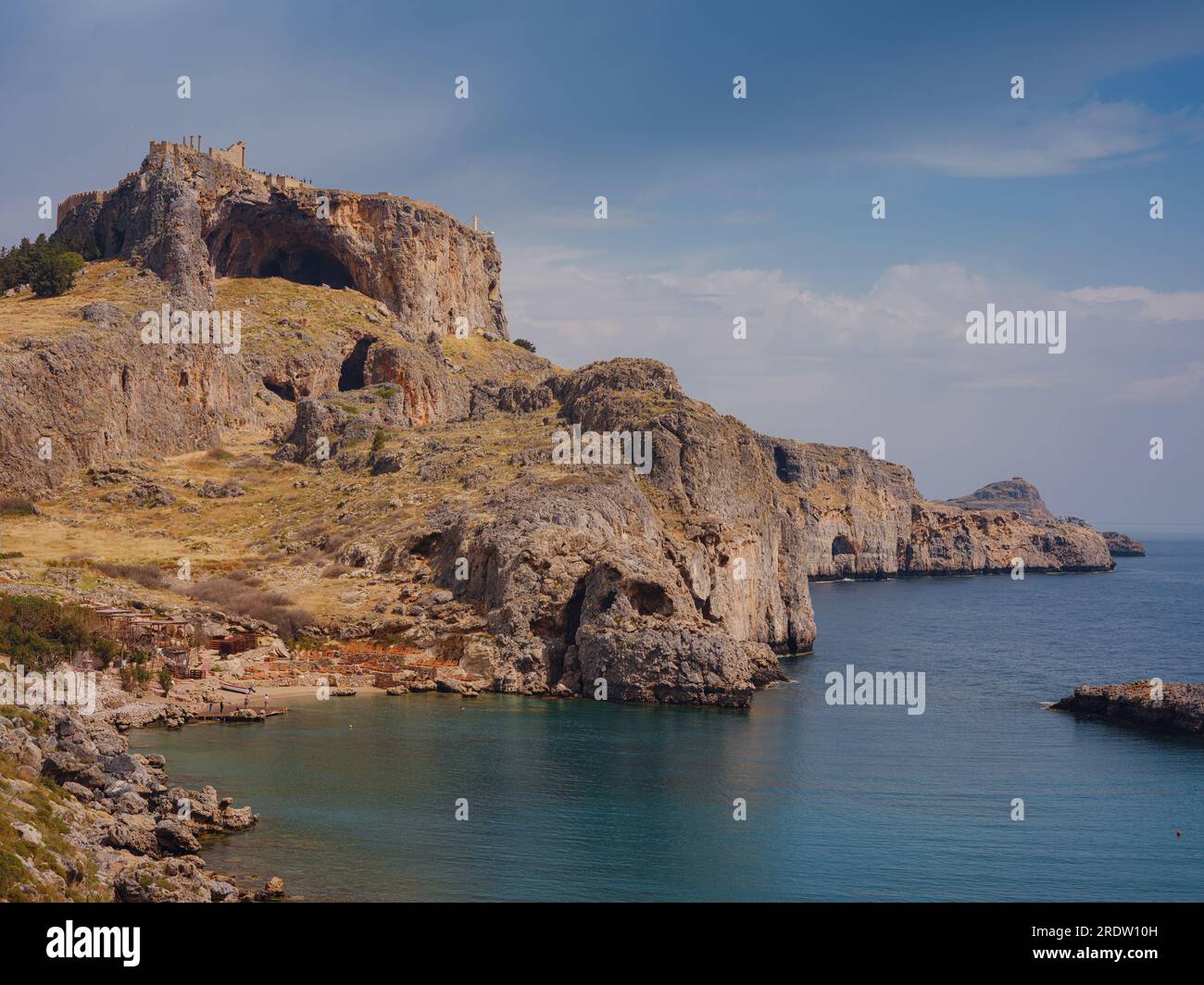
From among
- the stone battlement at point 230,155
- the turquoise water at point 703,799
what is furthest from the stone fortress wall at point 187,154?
the turquoise water at point 703,799

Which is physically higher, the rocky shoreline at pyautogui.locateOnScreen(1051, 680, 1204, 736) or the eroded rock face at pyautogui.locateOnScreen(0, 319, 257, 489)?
the eroded rock face at pyautogui.locateOnScreen(0, 319, 257, 489)

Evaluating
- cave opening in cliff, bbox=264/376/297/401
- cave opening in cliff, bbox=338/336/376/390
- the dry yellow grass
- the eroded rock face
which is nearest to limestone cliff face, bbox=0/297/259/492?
the eroded rock face

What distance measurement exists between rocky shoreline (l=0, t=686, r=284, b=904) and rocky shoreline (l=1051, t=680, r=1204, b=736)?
52.1 meters

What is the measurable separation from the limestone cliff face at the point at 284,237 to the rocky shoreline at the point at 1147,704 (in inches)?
3445

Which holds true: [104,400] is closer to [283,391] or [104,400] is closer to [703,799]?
[283,391]

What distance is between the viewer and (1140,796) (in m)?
58.5

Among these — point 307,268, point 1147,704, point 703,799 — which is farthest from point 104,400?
point 1147,704

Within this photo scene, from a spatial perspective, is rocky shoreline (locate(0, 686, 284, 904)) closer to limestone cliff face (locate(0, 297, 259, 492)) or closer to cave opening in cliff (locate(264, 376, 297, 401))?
limestone cliff face (locate(0, 297, 259, 492))

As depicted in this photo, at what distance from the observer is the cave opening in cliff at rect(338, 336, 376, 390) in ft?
455

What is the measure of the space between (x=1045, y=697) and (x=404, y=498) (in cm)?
4759

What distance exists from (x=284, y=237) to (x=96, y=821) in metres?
118
